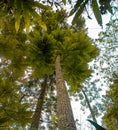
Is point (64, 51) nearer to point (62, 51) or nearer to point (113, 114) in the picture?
point (62, 51)

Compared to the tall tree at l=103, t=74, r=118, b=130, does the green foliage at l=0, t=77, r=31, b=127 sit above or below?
above

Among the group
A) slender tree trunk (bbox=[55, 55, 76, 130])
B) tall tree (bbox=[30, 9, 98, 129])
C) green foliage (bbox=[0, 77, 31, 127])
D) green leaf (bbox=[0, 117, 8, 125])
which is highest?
tall tree (bbox=[30, 9, 98, 129])

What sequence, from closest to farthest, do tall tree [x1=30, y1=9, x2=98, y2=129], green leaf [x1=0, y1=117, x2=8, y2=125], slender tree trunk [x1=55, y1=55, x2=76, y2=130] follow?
1. slender tree trunk [x1=55, y1=55, x2=76, y2=130]
2. green leaf [x1=0, y1=117, x2=8, y2=125]
3. tall tree [x1=30, y1=9, x2=98, y2=129]

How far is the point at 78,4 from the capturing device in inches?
156

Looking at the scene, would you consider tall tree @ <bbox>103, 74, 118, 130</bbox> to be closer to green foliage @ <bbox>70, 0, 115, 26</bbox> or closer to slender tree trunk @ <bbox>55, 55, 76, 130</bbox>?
slender tree trunk @ <bbox>55, 55, 76, 130</bbox>

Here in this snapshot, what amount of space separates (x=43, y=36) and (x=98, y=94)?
48.9 feet

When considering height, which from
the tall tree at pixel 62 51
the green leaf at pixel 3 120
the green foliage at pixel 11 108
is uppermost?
the tall tree at pixel 62 51

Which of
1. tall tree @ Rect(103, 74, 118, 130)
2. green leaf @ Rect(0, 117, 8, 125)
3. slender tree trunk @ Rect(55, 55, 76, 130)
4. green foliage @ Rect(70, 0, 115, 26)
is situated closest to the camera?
green foliage @ Rect(70, 0, 115, 26)

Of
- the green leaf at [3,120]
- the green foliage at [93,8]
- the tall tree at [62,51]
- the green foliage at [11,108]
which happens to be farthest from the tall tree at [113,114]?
the green foliage at [93,8]

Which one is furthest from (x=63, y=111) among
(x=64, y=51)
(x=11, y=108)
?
(x=64, y=51)

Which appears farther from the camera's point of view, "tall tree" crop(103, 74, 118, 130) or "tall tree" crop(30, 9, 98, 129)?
"tall tree" crop(30, 9, 98, 129)

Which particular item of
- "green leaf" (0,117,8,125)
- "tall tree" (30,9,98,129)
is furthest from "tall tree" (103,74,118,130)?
"green leaf" (0,117,8,125)

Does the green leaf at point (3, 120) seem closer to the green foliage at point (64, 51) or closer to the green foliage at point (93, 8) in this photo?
the green foliage at point (64, 51)

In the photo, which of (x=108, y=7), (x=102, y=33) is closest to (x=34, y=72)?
(x=102, y=33)
